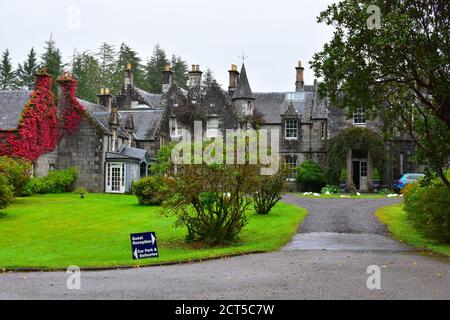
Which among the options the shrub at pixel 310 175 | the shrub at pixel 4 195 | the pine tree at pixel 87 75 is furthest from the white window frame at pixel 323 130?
the pine tree at pixel 87 75

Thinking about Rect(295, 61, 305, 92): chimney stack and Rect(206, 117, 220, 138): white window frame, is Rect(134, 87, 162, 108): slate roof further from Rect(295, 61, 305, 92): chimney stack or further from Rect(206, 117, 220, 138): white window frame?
Rect(295, 61, 305, 92): chimney stack

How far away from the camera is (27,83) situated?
266ft

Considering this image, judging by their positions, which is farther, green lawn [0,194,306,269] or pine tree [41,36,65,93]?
pine tree [41,36,65,93]

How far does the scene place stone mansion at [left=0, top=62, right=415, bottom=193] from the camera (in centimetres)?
4100

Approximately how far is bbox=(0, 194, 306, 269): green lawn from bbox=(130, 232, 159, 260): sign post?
11.0 inches

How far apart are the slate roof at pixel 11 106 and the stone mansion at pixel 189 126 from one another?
0.45ft

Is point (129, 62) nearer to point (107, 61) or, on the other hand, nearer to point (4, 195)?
point (107, 61)

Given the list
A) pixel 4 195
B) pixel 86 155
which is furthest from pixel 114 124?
pixel 4 195

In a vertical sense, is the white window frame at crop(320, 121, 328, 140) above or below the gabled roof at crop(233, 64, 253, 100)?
below

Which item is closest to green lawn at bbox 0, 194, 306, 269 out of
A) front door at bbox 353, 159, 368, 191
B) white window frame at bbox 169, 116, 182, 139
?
front door at bbox 353, 159, 368, 191

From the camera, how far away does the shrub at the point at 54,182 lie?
36.7m

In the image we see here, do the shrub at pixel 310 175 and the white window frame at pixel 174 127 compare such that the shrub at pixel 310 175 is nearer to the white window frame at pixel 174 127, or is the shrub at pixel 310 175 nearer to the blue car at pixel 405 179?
the blue car at pixel 405 179

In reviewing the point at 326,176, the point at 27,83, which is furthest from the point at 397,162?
the point at 27,83
